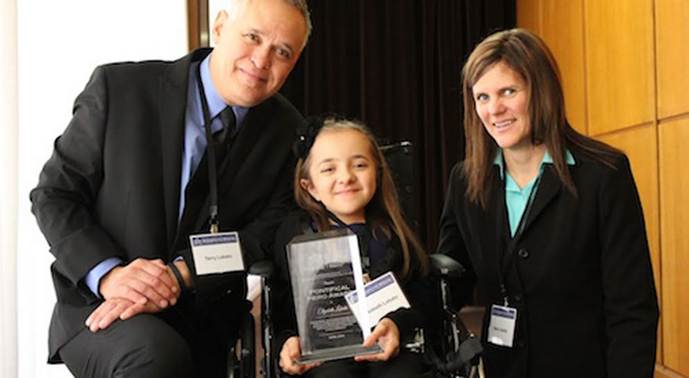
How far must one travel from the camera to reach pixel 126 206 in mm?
1610

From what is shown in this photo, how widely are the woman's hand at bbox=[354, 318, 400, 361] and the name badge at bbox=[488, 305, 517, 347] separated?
0.40 metres

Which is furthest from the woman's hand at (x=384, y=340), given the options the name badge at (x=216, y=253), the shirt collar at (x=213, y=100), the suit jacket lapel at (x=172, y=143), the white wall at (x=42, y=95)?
the white wall at (x=42, y=95)

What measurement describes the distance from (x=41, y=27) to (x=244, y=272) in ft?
5.15

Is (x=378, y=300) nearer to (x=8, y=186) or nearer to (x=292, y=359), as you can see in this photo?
(x=292, y=359)

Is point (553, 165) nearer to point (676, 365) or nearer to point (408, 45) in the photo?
point (676, 365)

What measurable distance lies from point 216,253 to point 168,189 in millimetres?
223

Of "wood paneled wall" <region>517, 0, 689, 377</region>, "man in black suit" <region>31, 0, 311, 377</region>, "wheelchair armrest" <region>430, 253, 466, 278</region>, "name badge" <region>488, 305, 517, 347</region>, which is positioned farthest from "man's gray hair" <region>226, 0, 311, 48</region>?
"wood paneled wall" <region>517, 0, 689, 377</region>

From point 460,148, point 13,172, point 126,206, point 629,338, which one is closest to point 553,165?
point 629,338

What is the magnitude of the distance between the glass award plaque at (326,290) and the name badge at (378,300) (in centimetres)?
1

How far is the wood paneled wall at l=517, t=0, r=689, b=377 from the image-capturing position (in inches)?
110

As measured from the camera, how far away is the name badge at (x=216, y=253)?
157 cm

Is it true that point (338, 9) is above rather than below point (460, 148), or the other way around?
above

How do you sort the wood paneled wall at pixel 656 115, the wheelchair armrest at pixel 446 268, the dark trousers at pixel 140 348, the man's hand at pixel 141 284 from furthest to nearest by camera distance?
the wood paneled wall at pixel 656 115 → the wheelchair armrest at pixel 446 268 → the man's hand at pixel 141 284 → the dark trousers at pixel 140 348

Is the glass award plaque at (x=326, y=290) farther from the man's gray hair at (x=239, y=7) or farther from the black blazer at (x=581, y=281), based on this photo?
the man's gray hair at (x=239, y=7)
